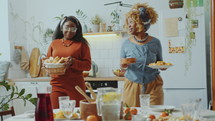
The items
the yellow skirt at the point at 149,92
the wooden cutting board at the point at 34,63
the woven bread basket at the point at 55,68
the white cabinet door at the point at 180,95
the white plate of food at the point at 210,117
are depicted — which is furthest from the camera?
the wooden cutting board at the point at 34,63

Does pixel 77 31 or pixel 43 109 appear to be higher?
pixel 77 31

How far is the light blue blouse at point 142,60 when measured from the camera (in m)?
2.47

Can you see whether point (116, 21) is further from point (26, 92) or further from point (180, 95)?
point (26, 92)

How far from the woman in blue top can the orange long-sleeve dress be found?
350 millimetres

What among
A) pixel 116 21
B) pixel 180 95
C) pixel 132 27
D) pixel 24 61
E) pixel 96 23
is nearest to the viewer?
pixel 132 27

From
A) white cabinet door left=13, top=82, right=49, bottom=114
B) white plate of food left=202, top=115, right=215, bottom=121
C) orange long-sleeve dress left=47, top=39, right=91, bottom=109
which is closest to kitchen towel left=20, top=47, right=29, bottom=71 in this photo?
white cabinet door left=13, top=82, right=49, bottom=114

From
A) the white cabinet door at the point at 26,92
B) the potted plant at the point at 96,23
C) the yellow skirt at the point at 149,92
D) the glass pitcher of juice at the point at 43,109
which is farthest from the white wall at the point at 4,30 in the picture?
the glass pitcher of juice at the point at 43,109

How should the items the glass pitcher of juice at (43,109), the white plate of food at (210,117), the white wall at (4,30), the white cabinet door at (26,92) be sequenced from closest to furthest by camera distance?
the glass pitcher of juice at (43,109) → the white plate of food at (210,117) → the white cabinet door at (26,92) → the white wall at (4,30)

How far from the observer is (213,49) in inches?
113

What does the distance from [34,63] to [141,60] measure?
2.99 m

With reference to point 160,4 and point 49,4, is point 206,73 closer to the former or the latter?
point 160,4

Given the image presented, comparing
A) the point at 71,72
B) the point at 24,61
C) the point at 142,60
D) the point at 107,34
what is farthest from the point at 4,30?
the point at 142,60

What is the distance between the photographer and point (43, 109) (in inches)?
56.8

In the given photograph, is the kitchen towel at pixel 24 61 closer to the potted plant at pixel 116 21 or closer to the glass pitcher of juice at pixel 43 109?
the potted plant at pixel 116 21
